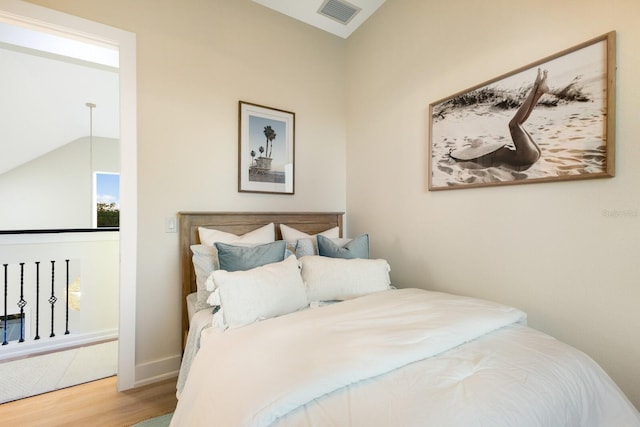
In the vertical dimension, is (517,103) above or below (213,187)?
above

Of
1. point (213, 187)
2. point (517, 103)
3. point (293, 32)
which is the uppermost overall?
point (293, 32)

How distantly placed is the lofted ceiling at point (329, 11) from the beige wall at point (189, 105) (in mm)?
82


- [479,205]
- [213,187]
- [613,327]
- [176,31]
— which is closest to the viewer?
[613,327]

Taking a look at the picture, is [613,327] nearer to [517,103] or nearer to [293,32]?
[517,103]

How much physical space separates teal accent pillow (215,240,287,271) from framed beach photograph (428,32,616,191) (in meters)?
1.32

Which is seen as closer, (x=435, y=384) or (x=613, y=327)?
(x=435, y=384)

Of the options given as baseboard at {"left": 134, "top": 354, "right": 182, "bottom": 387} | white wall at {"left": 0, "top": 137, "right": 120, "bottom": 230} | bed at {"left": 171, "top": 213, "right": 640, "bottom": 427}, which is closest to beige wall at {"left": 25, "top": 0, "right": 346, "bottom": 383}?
baseboard at {"left": 134, "top": 354, "right": 182, "bottom": 387}

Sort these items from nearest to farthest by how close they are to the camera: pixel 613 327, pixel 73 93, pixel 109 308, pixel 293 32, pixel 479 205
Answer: pixel 613 327 → pixel 479 205 → pixel 293 32 → pixel 109 308 → pixel 73 93

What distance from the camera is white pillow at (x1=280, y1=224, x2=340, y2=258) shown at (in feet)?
7.23

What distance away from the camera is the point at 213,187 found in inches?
89.4

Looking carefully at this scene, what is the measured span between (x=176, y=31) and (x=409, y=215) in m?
2.33

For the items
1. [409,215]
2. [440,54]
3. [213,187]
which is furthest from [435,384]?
[440,54]

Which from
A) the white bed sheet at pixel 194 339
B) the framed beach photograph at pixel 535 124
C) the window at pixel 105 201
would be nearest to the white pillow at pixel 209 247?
the white bed sheet at pixel 194 339

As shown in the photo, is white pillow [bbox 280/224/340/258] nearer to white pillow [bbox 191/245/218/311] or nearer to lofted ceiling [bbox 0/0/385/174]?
white pillow [bbox 191/245/218/311]
